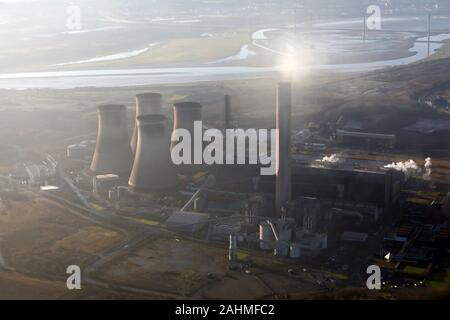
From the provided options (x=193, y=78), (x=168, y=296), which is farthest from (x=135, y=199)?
(x=193, y=78)

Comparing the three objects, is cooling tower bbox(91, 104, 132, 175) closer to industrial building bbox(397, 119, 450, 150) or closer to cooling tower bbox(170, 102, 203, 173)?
cooling tower bbox(170, 102, 203, 173)

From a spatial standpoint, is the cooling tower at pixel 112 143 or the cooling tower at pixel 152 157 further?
the cooling tower at pixel 112 143

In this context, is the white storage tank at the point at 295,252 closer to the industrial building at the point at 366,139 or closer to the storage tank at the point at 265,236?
the storage tank at the point at 265,236

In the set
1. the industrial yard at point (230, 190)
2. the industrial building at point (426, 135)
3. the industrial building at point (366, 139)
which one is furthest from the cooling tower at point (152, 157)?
the industrial building at point (426, 135)

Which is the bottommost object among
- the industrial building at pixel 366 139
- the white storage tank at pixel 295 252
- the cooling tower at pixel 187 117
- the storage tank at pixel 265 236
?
the white storage tank at pixel 295 252

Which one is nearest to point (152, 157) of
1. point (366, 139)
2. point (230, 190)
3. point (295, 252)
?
point (230, 190)

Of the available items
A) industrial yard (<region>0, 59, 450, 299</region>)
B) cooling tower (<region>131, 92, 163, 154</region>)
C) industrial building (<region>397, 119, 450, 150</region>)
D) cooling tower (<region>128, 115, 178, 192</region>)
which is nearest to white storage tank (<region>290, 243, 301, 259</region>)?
industrial yard (<region>0, 59, 450, 299</region>)

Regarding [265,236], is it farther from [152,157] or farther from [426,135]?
[426,135]
